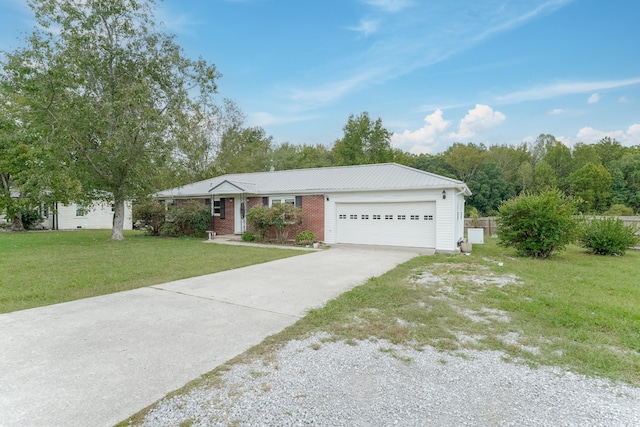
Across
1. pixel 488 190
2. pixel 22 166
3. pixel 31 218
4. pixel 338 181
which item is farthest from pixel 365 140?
pixel 31 218

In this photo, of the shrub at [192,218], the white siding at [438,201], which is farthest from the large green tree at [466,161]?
the shrub at [192,218]

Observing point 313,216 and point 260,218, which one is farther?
point 313,216

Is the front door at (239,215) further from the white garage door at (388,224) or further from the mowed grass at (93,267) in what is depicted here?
the white garage door at (388,224)

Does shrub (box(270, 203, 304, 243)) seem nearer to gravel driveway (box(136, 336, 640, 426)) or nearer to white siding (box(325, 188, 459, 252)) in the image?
white siding (box(325, 188, 459, 252))

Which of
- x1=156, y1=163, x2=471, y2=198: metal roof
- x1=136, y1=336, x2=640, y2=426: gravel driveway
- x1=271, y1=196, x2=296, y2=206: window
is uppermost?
x1=156, y1=163, x2=471, y2=198: metal roof

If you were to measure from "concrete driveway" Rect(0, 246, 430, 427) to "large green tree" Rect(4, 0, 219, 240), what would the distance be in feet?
31.0

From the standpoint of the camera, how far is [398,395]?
9.10ft

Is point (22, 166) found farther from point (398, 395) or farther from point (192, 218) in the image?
point (398, 395)

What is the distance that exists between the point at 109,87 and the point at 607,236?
66.9 ft

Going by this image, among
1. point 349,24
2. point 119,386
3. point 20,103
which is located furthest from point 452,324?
point 20,103

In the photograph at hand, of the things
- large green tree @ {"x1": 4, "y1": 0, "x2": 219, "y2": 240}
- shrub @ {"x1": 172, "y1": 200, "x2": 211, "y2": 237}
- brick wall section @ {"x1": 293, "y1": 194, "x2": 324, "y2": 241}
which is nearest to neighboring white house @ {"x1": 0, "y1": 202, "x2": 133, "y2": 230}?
shrub @ {"x1": 172, "y1": 200, "x2": 211, "y2": 237}

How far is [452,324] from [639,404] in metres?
1.98

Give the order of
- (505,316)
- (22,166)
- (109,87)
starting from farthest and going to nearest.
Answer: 1. (22,166)
2. (109,87)
3. (505,316)

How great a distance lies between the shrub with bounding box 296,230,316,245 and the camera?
1419 cm
